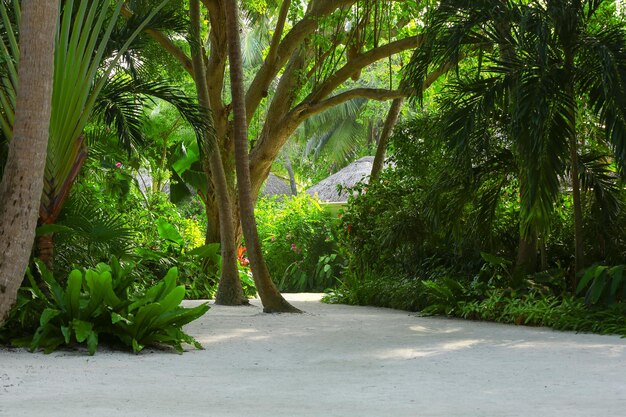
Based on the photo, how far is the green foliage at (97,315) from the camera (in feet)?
23.7

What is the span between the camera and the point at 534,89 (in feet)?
31.1

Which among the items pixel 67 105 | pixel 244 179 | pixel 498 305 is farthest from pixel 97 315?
pixel 498 305

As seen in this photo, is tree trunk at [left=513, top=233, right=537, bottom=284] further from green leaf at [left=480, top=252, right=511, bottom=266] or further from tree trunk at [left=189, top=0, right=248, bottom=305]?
tree trunk at [left=189, top=0, right=248, bottom=305]

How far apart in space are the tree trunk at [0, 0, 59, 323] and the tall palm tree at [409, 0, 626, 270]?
4762mm

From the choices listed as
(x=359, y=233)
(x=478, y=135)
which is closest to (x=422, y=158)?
(x=359, y=233)

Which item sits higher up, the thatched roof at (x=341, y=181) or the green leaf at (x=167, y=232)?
the thatched roof at (x=341, y=181)

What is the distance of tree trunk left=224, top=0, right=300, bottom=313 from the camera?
36.5 ft

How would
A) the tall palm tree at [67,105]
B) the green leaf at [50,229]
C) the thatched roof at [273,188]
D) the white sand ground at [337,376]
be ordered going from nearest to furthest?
the white sand ground at [337,376]
the green leaf at [50,229]
the tall palm tree at [67,105]
the thatched roof at [273,188]

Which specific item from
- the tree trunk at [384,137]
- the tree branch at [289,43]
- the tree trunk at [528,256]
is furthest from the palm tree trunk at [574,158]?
the tree trunk at [384,137]

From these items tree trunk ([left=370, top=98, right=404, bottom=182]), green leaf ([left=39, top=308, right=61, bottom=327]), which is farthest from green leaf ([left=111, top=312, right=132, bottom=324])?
tree trunk ([left=370, top=98, right=404, bottom=182])

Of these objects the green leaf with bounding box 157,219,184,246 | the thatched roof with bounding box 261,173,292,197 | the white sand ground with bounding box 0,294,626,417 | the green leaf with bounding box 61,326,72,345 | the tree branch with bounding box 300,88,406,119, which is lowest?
the white sand ground with bounding box 0,294,626,417

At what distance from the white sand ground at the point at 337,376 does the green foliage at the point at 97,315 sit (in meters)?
0.19

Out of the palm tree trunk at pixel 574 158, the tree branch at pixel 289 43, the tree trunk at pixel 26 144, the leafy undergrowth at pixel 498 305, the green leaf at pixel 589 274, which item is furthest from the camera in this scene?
the tree branch at pixel 289 43

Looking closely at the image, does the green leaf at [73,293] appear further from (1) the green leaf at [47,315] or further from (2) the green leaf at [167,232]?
(2) the green leaf at [167,232]
